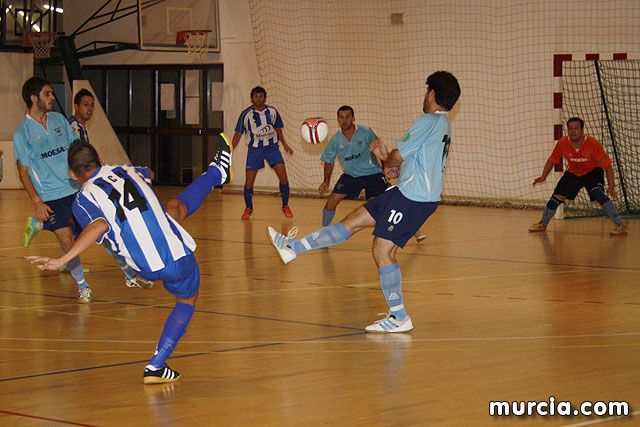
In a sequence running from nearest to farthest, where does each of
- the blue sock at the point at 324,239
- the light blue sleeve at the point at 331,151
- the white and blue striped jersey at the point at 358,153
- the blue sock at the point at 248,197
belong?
the blue sock at the point at 324,239
the white and blue striped jersey at the point at 358,153
the light blue sleeve at the point at 331,151
the blue sock at the point at 248,197

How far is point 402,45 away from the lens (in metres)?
18.4

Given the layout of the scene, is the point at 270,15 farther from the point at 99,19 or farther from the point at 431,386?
the point at 431,386

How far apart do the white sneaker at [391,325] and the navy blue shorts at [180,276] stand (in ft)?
5.46

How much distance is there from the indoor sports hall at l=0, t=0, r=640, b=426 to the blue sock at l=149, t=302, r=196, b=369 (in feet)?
0.48

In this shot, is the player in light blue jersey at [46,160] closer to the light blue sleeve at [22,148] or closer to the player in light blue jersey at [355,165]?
the light blue sleeve at [22,148]

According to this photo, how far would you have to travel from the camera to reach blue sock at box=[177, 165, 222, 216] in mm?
5410

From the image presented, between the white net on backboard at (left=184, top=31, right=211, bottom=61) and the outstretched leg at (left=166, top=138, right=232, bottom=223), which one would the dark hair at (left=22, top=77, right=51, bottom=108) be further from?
the white net on backboard at (left=184, top=31, right=211, bottom=61)

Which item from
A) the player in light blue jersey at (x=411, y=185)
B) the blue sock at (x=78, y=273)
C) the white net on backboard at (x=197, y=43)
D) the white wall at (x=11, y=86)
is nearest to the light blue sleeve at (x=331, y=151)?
the blue sock at (x=78, y=273)

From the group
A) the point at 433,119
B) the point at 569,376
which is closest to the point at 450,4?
the point at 433,119

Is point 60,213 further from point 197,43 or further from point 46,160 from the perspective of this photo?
point 197,43

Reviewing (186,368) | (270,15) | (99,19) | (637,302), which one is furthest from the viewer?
(99,19)

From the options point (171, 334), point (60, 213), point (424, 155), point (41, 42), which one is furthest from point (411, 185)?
point (41, 42)

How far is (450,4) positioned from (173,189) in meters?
7.64

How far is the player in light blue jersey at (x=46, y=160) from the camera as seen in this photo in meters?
8.10
